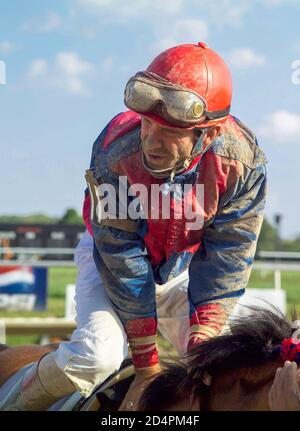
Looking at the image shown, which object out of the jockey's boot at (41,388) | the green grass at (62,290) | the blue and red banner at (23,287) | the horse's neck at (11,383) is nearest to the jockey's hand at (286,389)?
the jockey's boot at (41,388)

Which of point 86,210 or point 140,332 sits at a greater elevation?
point 86,210

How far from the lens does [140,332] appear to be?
3.20 meters

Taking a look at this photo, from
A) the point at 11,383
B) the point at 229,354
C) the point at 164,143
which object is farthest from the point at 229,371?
the point at 11,383

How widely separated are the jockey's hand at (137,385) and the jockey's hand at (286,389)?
632 mm

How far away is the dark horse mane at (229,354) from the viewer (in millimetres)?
2869

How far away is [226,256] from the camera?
3.26 m

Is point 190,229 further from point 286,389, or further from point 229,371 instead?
point 286,389

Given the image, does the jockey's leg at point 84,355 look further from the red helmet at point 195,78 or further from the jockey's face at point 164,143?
the red helmet at point 195,78

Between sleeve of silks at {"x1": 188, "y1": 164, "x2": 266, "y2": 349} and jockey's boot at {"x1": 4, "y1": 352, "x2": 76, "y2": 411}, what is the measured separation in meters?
0.57

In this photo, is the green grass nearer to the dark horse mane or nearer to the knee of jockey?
the knee of jockey

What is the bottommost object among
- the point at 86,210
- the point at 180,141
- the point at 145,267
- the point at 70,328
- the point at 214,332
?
the point at 70,328

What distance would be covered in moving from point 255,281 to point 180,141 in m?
12.1
